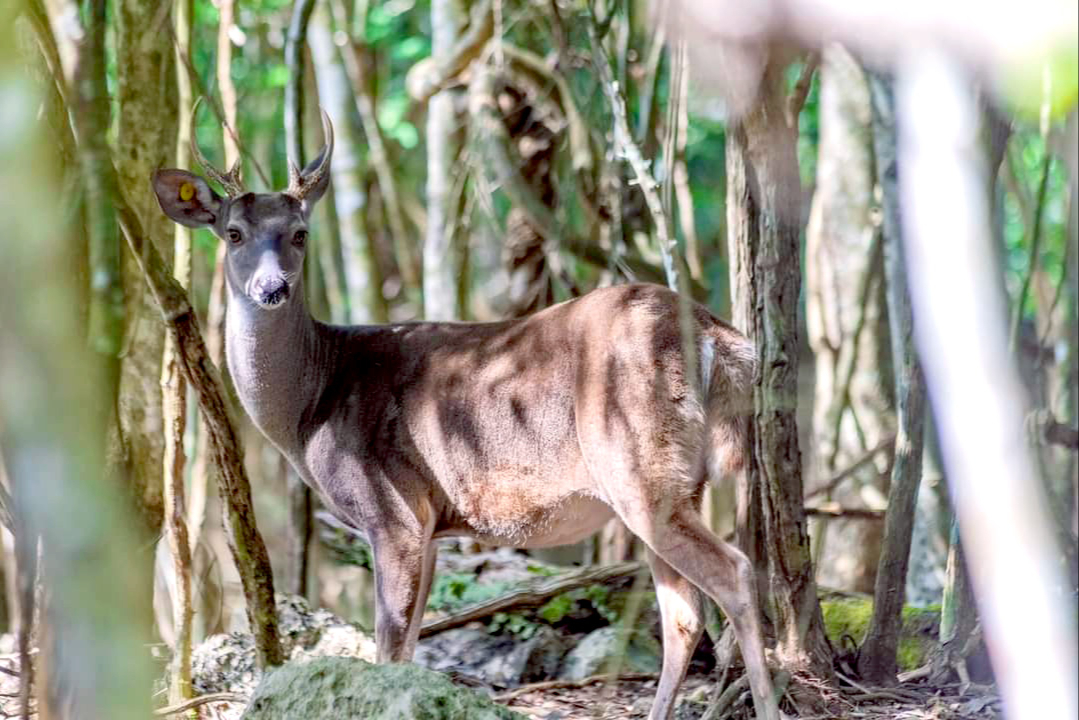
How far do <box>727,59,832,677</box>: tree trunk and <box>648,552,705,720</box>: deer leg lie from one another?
0.33 m

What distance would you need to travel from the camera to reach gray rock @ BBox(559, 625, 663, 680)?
650 centimetres

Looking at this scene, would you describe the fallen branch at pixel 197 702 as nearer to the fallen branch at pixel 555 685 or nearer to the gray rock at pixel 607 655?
the fallen branch at pixel 555 685

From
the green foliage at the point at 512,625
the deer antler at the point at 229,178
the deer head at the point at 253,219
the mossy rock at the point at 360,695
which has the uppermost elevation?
the deer antler at the point at 229,178

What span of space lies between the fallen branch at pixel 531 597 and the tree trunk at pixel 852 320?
2.45 m

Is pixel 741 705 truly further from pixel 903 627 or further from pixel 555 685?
pixel 903 627

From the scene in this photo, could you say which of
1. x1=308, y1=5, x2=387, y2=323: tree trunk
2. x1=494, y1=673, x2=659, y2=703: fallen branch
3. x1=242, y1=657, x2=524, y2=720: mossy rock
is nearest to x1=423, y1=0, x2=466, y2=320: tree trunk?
→ x1=308, y1=5, x2=387, y2=323: tree trunk

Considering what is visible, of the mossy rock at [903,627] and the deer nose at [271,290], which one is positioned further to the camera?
the mossy rock at [903,627]

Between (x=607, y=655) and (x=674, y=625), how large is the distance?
2.51ft

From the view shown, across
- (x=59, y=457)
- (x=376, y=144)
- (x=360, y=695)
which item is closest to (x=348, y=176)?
(x=376, y=144)

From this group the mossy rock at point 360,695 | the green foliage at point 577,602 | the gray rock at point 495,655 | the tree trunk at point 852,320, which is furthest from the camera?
the tree trunk at point 852,320

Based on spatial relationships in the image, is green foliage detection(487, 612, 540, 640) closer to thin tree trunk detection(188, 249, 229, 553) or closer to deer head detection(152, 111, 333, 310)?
deer head detection(152, 111, 333, 310)

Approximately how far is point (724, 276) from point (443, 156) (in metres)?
4.51

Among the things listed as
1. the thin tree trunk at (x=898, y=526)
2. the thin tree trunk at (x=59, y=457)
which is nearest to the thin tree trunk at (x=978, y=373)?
the thin tree trunk at (x=59, y=457)

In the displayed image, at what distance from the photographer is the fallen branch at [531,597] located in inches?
268
